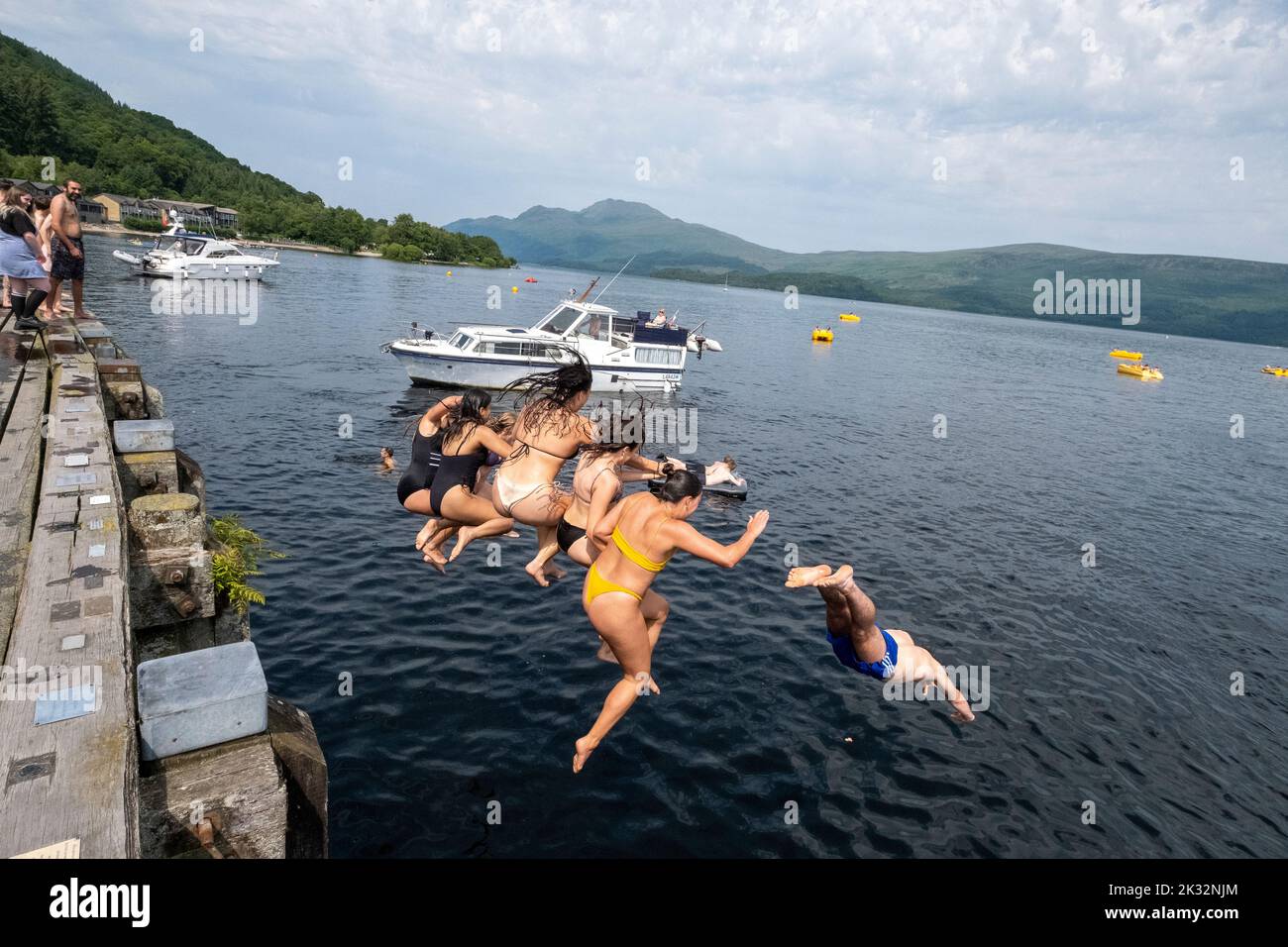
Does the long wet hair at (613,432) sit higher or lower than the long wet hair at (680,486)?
higher

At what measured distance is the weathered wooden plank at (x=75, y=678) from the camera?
2.93 metres

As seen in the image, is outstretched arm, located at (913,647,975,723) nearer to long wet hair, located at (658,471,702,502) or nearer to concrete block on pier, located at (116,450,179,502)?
long wet hair, located at (658,471,702,502)

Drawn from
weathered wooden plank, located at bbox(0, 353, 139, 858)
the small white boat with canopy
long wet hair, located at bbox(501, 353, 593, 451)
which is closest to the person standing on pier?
weathered wooden plank, located at bbox(0, 353, 139, 858)

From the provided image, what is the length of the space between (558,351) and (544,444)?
24.1 m

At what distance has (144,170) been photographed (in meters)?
138

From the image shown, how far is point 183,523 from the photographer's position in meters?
6.39

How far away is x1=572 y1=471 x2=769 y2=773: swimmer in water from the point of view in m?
6.01

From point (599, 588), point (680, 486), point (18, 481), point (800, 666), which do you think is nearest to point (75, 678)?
point (599, 588)

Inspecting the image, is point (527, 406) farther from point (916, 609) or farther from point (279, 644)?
point (916, 609)

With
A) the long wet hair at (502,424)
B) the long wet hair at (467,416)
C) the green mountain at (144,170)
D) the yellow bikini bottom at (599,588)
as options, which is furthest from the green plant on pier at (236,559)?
the green mountain at (144,170)

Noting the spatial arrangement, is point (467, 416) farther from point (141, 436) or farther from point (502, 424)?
point (141, 436)

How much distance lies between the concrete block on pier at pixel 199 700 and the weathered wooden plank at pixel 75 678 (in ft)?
0.42

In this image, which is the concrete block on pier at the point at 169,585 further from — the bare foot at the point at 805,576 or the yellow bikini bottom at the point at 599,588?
the bare foot at the point at 805,576
